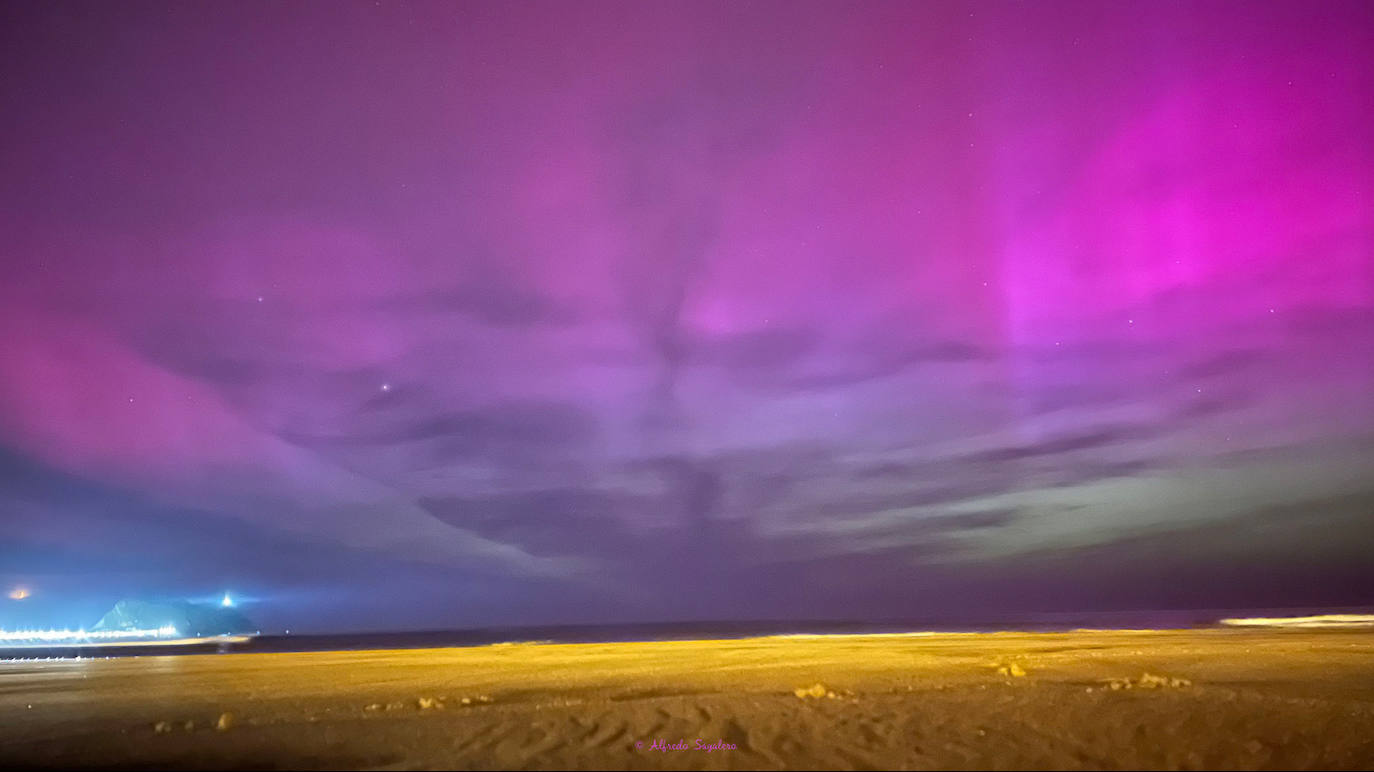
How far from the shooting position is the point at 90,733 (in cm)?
1417

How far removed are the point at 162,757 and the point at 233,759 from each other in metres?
1.34

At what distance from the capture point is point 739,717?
13633 mm

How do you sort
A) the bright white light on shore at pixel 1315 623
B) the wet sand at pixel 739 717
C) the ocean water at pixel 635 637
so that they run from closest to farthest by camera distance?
the wet sand at pixel 739 717
the bright white light on shore at pixel 1315 623
the ocean water at pixel 635 637

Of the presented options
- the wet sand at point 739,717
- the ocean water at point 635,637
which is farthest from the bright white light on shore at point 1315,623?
the wet sand at point 739,717

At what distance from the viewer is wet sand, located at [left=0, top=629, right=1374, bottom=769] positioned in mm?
10500

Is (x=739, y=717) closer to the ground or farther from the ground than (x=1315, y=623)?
farther from the ground

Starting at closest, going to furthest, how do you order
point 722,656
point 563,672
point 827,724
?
point 827,724, point 563,672, point 722,656

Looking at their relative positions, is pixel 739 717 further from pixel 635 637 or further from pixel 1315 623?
pixel 635 637

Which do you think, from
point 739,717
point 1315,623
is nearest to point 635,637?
point 1315,623

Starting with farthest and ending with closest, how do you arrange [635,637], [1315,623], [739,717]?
1. [635,637]
2. [1315,623]
3. [739,717]

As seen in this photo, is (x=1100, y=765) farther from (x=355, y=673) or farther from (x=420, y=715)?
(x=355, y=673)

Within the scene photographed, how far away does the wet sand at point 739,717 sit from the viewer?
413 inches

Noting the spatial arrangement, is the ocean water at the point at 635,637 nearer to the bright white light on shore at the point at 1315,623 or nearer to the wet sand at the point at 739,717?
the bright white light on shore at the point at 1315,623

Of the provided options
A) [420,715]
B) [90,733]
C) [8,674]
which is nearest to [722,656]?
[420,715]
